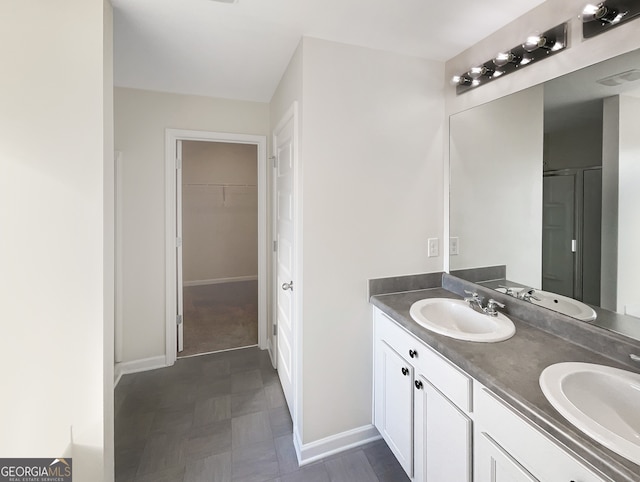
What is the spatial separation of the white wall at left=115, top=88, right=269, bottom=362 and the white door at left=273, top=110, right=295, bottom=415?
0.82 m

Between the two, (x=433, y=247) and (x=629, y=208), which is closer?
(x=629, y=208)

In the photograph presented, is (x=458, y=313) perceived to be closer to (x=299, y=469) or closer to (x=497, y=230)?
(x=497, y=230)

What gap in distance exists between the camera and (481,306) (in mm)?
1556

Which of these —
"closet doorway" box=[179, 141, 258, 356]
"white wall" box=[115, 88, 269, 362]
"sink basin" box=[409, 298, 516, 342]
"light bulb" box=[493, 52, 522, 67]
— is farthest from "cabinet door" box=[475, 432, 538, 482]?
"closet doorway" box=[179, 141, 258, 356]

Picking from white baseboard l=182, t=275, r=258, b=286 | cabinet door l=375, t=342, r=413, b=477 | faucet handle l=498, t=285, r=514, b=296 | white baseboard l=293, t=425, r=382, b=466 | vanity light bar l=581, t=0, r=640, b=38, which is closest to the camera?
vanity light bar l=581, t=0, r=640, b=38

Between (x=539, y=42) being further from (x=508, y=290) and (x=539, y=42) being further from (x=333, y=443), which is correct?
(x=333, y=443)

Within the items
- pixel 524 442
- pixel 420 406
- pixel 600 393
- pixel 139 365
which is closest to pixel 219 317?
pixel 139 365

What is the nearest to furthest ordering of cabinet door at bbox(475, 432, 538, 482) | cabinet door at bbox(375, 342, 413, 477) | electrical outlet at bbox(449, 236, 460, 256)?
cabinet door at bbox(475, 432, 538, 482) < cabinet door at bbox(375, 342, 413, 477) < electrical outlet at bbox(449, 236, 460, 256)

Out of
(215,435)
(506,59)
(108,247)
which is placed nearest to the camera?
(108,247)

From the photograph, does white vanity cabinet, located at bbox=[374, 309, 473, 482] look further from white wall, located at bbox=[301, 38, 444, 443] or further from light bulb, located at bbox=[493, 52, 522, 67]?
light bulb, located at bbox=[493, 52, 522, 67]

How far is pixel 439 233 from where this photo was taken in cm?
198

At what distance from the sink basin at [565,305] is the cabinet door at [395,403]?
2.40 ft

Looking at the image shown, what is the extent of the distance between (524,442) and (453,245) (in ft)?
4.11

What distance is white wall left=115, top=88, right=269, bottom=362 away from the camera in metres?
2.47
